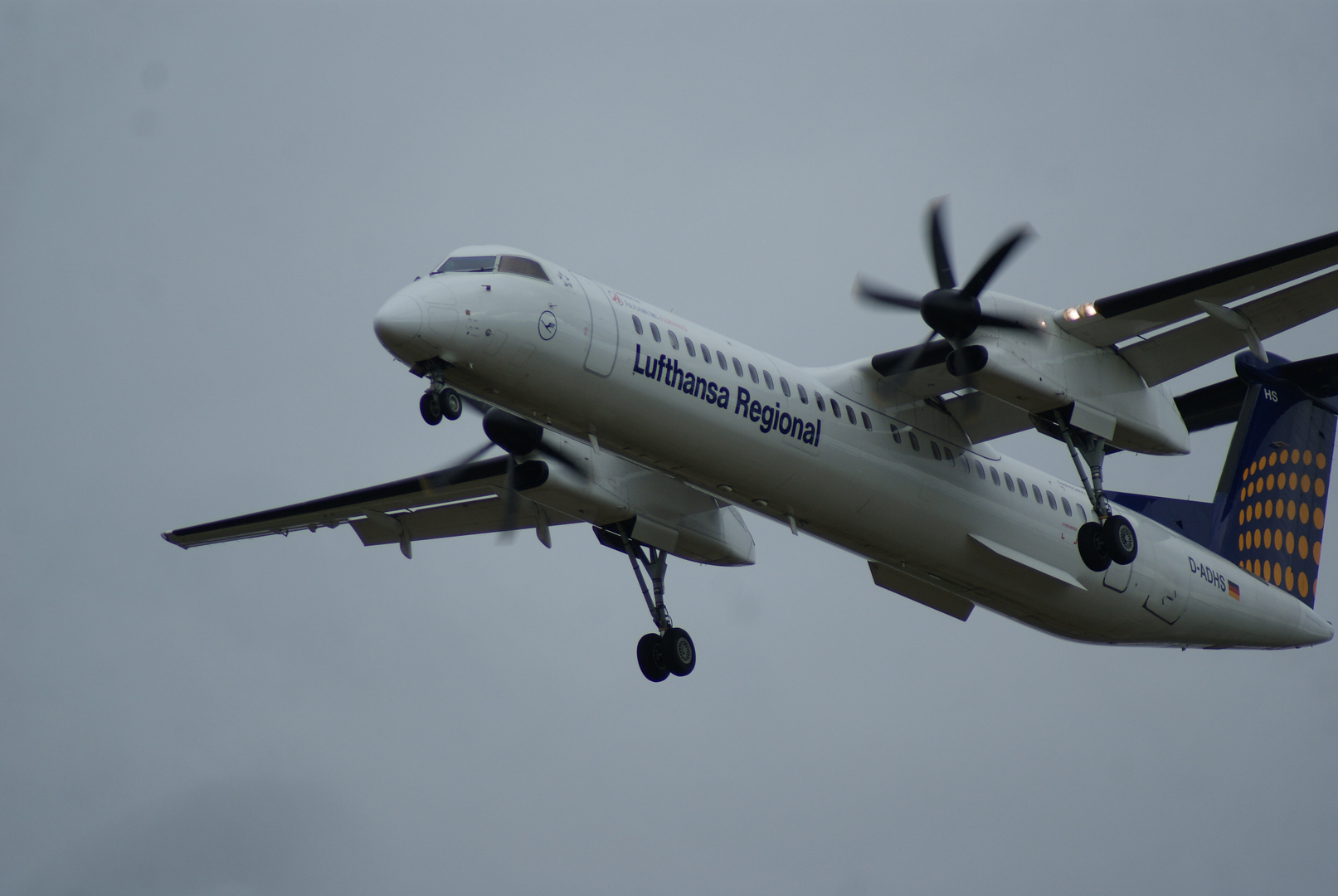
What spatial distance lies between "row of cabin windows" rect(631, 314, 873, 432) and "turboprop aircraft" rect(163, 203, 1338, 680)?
27 mm

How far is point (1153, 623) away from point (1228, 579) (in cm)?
155

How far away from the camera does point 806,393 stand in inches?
603

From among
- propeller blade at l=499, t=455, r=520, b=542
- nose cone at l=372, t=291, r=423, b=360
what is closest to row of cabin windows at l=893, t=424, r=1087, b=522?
propeller blade at l=499, t=455, r=520, b=542

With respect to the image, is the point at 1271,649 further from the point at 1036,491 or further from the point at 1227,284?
the point at 1227,284

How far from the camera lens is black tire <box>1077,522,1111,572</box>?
15648mm

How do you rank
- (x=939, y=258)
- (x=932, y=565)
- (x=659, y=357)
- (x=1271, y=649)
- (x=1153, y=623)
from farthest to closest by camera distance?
(x=1271, y=649) → (x=1153, y=623) → (x=932, y=565) → (x=939, y=258) → (x=659, y=357)

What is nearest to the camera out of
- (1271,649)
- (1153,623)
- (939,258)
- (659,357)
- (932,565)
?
(659,357)

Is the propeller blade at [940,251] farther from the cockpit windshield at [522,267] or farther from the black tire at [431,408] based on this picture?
the black tire at [431,408]

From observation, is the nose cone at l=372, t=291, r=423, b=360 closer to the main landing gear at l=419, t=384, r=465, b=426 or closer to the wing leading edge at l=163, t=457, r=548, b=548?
the main landing gear at l=419, t=384, r=465, b=426

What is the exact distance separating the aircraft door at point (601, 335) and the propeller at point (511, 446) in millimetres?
1914

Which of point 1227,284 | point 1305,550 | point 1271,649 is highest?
point 1227,284

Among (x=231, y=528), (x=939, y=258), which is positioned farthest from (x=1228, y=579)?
(x=231, y=528)

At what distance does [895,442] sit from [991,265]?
7.77 feet

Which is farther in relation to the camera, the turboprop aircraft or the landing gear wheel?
the landing gear wheel
